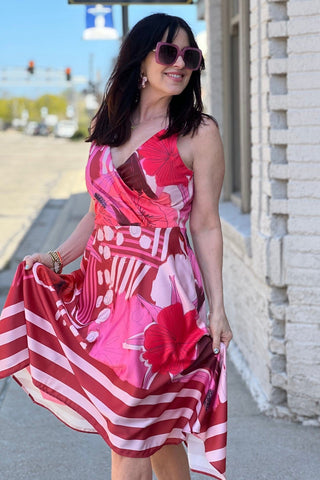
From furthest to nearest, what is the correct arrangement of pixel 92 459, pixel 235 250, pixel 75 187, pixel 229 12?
1. pixel 75 187
2. pixel 229 12
3. pixel 235 250
4. pixel 92 459

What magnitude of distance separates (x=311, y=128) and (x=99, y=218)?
59.9 inches

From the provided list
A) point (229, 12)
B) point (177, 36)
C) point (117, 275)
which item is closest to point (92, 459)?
point (117, 275)

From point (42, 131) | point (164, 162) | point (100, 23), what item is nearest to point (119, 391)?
point (164, 162)

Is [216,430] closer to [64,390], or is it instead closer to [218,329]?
[218,329]

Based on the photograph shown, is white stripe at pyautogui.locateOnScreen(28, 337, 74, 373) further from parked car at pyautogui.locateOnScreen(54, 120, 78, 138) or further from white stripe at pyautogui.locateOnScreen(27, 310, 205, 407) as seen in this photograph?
parked car at pyautogui.locateOnScreen(54, 120, 78, 138)

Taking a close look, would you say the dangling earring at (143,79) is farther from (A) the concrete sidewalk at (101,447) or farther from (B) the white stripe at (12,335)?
(A) the concrete sidewalk at (101,447)

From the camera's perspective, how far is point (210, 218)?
2.63 meters

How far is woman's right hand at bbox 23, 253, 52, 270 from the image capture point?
8.94 feet

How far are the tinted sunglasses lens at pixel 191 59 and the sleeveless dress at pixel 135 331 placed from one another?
247 millimetres

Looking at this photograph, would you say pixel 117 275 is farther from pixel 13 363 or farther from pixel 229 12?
pixel 229 12

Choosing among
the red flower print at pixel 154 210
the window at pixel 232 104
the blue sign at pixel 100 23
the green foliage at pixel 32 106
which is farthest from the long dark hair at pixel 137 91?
the green foliage at pixel 32 106

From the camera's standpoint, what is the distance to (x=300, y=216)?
12.6 feet

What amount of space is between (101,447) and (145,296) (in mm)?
1646

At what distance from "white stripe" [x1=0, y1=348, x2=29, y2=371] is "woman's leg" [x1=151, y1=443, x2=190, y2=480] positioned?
1.91ft
